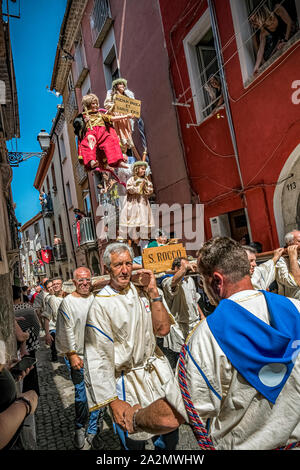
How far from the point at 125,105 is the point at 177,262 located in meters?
5.24

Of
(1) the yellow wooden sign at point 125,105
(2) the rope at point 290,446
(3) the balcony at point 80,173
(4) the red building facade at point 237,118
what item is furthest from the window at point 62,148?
(2) the rope at point 290,446

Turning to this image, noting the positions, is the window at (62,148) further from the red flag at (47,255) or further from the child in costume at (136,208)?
the child in costume at (136,208)

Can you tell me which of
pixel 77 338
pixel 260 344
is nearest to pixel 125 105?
pixel 77 338

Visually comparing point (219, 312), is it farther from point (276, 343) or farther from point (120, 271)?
point (120, 271)

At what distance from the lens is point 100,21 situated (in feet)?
43.4

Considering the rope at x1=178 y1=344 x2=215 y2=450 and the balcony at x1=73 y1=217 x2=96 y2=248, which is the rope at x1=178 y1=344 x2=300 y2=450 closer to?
the rope at x1=178 y1=344 x2=215 y2=450

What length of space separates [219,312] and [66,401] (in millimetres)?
4831

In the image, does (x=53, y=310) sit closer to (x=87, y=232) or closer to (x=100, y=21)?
(x=87, y=232)

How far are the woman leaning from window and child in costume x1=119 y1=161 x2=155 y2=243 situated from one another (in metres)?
3.22

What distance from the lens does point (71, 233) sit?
22828 mm

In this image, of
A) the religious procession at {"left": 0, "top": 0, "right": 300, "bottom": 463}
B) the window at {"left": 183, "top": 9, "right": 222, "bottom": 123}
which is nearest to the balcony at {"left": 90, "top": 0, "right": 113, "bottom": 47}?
the religious procession at {"left": 0, "top": 0, "right": 300, "bottom": 463}

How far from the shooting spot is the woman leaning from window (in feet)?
19.7

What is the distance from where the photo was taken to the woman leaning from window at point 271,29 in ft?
19.7
